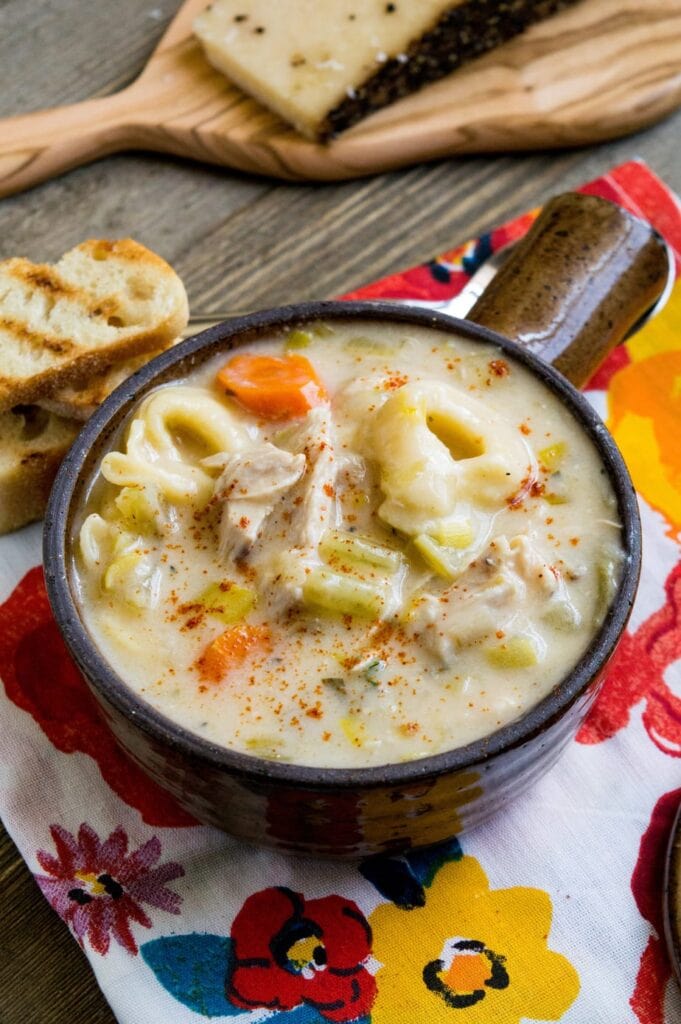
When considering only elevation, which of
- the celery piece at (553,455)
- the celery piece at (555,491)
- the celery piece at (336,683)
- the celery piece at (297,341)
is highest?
the celery piece at (297,341)

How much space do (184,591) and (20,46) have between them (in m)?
2.37

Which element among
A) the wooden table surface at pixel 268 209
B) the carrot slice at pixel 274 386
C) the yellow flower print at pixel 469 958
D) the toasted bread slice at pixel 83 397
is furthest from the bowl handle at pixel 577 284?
the yellow flower print at pixel 469 958

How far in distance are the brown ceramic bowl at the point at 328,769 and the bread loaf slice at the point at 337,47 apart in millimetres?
1399

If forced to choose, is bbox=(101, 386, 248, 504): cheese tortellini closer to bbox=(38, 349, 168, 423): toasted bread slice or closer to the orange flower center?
bbox=(38, 349, 168, 423): toasted bread slice

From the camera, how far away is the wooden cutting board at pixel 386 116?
3143 millimetres

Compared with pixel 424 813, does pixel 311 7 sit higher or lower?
higher

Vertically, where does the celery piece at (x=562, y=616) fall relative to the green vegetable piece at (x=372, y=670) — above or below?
above

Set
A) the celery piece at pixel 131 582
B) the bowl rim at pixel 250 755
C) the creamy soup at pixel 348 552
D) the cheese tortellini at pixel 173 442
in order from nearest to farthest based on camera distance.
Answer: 1. the bowl rim at pixel 250 755
2. the creamy soup at pixel 348 552
3. the celery piece at pixel 131 582
4. the cheese tortellini at pixel 173 442

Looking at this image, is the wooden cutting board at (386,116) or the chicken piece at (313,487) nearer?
the chicken piece at (313,487)

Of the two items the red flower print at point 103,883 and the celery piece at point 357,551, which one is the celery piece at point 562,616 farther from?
the red flower print at point 103,883

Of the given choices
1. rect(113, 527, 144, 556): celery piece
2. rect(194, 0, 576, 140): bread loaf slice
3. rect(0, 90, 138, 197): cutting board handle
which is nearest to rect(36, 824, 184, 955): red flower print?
rect(113, 527, 144, 556): celery piece

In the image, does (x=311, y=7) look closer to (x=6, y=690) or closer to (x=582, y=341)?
(x=582, y=341)

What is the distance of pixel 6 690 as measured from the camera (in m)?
2.14

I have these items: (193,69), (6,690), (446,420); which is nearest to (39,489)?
(6,690)
